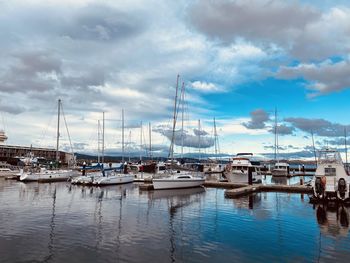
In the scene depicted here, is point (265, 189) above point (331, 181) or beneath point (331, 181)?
beneath

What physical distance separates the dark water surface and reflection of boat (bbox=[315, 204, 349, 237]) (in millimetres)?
75

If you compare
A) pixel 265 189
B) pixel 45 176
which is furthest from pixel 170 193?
pixel 45 176

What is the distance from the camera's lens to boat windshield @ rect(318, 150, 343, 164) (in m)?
36.7

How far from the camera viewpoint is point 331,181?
3500 cm

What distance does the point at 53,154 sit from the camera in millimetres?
164875

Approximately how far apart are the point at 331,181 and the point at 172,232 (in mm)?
21853

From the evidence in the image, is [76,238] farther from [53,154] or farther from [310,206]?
[53,154]

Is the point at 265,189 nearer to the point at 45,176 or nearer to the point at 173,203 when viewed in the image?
the point at 173,203

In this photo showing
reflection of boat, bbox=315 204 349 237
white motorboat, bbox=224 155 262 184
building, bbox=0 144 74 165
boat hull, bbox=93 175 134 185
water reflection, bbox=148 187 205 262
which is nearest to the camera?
water reflection, bbox=148 187 205 262

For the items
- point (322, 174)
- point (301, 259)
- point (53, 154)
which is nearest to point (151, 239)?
point (301, 259)

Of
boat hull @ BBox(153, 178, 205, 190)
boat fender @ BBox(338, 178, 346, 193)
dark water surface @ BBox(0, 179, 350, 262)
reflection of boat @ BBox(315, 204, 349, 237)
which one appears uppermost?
boat fender @ BBox(338, 178, 346, 193)

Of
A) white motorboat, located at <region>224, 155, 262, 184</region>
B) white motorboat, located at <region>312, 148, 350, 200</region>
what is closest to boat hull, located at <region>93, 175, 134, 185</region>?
white motorboat, located at <region>224, 155, 262, 184</region>

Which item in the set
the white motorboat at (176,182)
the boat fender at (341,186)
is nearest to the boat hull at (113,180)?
the white motorboat at (176,182)

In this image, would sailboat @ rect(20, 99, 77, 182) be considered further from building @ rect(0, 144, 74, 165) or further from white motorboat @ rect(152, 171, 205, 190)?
building @ rect(0, 144, 74, 165)
